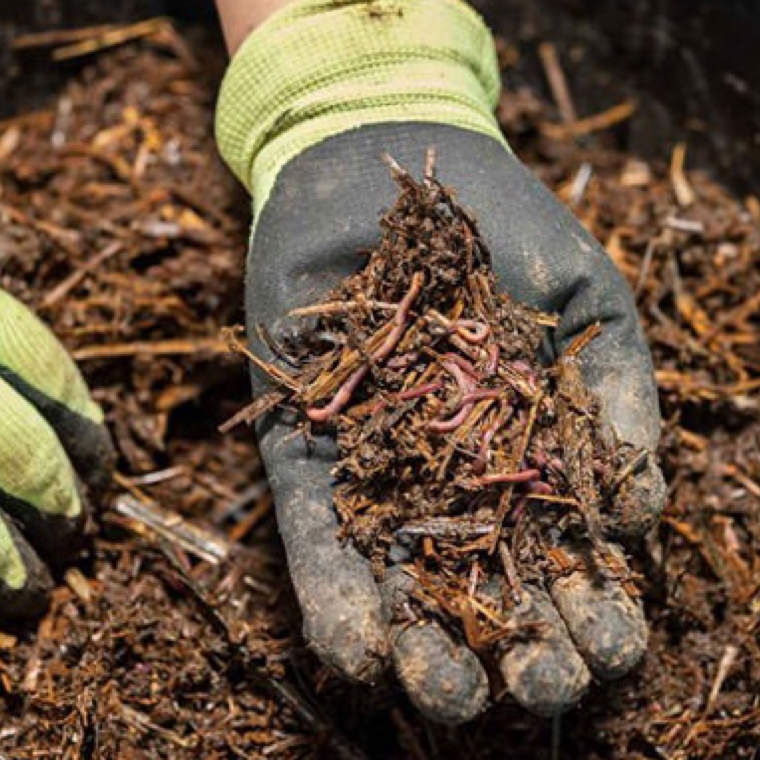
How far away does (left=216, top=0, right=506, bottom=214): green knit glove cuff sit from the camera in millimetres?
2348

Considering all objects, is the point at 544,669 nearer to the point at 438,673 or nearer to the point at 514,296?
the point at 438,673

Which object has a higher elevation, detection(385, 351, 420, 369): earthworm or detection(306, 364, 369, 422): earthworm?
detection(385, 351, 420, 369): earthworm

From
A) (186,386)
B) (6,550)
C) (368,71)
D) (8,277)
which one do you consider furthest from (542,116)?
(6,550)

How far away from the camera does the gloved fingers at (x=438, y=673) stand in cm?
183

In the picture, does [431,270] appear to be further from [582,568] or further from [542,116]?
[542,116]

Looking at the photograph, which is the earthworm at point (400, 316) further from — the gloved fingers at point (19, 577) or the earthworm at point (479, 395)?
the gloved fingers at point (19, 577)

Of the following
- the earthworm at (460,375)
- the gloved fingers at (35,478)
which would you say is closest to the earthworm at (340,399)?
the earthworm at (460,375)

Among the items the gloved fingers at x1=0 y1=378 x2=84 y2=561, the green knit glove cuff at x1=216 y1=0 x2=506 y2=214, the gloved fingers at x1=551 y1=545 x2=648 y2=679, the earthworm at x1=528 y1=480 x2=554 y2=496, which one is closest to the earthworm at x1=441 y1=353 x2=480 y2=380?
the earthworm at x1=528 y1=480 x2=554 y2=496

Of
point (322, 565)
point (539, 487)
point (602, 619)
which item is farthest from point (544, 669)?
point (322, 565)

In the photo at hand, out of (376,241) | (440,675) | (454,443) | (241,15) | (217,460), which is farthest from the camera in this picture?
(217,460)

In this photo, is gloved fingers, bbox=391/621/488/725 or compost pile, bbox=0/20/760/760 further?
compost pile, bbox=0/20/760/760

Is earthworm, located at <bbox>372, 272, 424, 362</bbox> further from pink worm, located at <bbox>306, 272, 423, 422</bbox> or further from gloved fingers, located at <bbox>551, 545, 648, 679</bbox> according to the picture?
gloved fingers, located at <bbox>551, 545, 648, 679</bbox>

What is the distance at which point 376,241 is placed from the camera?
218 centimetres

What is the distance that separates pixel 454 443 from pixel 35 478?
36.1 inches
